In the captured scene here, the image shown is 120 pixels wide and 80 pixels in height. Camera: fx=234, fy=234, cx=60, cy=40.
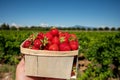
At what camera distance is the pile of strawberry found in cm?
144

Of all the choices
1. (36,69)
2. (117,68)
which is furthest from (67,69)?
(117,68)

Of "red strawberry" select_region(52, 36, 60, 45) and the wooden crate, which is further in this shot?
"red strawberry" select_region(52, 36, 60, 45)

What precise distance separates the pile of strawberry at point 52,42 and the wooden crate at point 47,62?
5cm

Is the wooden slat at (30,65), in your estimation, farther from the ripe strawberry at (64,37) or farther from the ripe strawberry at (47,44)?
the ripe strawberry at (64,37)

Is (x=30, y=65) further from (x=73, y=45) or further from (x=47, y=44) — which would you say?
(x=73, y=45)

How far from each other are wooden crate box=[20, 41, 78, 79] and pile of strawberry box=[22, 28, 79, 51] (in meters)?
0.05

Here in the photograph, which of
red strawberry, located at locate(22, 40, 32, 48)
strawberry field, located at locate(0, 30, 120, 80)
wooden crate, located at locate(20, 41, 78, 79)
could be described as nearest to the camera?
wooden crate, located at locate(20, 41, 78, 79)

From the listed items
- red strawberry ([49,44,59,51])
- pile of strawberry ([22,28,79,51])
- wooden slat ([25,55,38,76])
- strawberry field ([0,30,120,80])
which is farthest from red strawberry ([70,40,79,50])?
strawberry field ([0,30,120,80])

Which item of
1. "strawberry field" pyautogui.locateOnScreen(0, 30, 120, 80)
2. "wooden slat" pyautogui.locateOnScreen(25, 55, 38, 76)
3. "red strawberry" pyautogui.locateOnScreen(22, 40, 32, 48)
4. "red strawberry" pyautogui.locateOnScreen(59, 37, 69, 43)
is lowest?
"strawberry field" pyautogui.locateOnScreen(0, 30, 120, 80)

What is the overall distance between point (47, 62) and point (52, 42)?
15cm

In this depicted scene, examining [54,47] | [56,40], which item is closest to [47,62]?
[54,47]

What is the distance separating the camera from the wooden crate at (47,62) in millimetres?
1389

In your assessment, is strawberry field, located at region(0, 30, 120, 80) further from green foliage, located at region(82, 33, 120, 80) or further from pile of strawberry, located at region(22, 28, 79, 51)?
pile of strawberry, located at region(22, 28, 79, 51)

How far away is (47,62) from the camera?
4.56 feet
